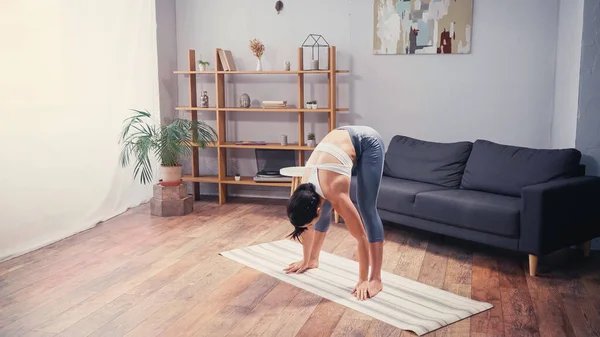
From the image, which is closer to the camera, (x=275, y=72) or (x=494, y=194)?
(x=494, y=194)

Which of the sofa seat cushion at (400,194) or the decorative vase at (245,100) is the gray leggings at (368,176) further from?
the decorative vase at (245,100)

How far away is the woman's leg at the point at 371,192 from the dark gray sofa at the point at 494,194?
3.22ft

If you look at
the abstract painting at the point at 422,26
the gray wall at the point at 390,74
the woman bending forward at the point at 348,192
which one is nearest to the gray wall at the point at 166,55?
the gray wall at the point at 390,74

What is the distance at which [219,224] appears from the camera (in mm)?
5168

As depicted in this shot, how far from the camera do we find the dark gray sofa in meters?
3.72

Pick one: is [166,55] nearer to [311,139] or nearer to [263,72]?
[263,72]

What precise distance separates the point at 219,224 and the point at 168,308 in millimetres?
1920

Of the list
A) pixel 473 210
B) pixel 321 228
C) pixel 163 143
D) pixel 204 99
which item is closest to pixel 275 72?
pixel 204 99

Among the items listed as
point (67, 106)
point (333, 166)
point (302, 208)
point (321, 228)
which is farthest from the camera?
point (67, 106)

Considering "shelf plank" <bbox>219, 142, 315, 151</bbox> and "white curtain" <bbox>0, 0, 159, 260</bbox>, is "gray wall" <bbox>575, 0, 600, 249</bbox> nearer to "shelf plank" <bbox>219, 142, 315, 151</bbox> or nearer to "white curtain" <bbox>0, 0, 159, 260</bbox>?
"shelf plank" <bbox>219, 142, 315, 151</bbox>

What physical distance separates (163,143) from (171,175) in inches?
12.2

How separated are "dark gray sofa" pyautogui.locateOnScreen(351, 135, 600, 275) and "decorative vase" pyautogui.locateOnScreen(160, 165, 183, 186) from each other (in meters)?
1.91

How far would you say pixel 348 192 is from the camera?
328 cm

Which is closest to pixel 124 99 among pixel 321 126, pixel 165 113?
pixel 165 113
